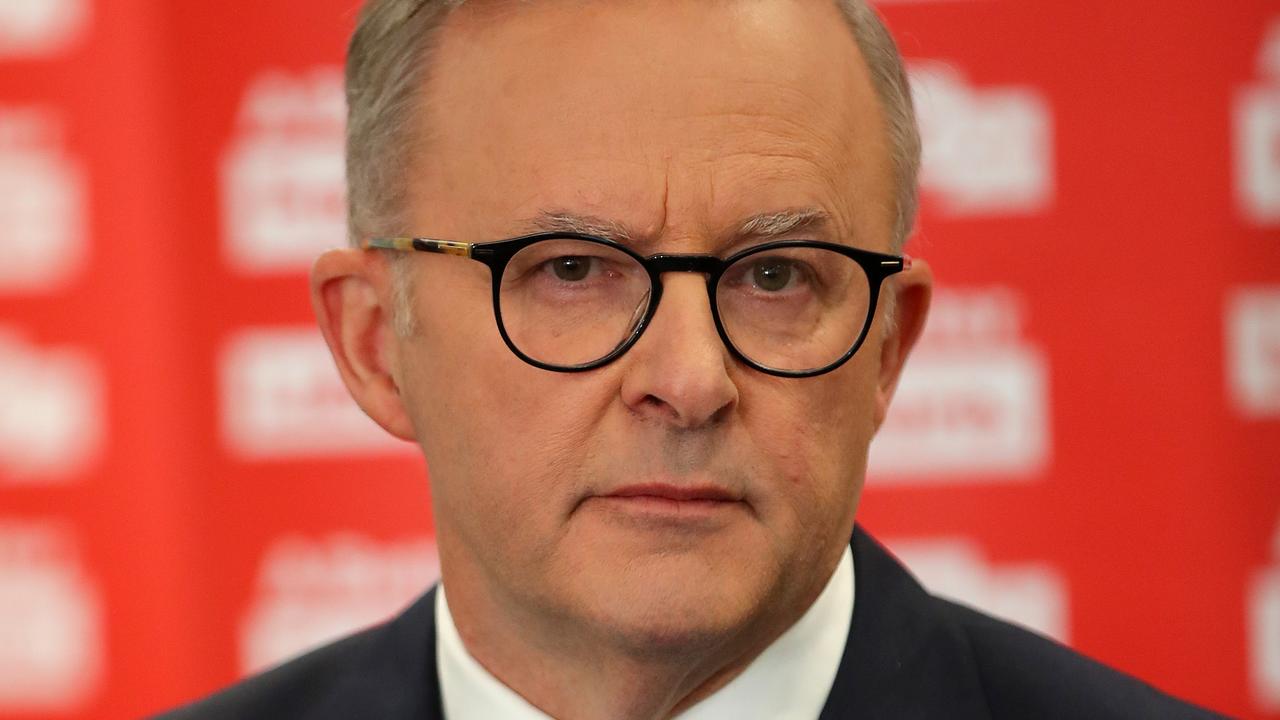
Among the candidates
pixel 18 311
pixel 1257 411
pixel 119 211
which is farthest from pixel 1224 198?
pixel 18 311

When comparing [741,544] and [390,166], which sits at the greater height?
[390,166]

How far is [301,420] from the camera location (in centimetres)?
333

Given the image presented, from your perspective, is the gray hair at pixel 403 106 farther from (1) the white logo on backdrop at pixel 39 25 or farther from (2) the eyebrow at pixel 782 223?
(1) the white logo on backdrop at pixel 39 25

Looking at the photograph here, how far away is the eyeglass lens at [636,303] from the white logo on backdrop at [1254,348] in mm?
1663

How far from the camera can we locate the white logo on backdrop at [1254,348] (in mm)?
3041

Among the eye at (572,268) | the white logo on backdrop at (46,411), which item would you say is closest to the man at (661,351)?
the eye at (572,268)

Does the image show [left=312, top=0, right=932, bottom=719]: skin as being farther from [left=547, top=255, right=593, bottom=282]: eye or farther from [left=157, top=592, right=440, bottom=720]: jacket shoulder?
[left=157, top=592, right=440, bottom=720]: jacket shoulder

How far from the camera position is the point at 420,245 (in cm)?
174

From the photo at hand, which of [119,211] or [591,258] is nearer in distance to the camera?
[591,258]

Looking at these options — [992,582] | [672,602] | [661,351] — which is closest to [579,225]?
[661,351]

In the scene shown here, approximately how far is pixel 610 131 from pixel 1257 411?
6.44ft

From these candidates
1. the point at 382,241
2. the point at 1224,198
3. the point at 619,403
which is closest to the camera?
the point at 619,403

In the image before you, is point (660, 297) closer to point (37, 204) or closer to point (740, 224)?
point (740, 224)

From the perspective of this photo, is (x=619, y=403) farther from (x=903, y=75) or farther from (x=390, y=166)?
(x=903, y=75)
